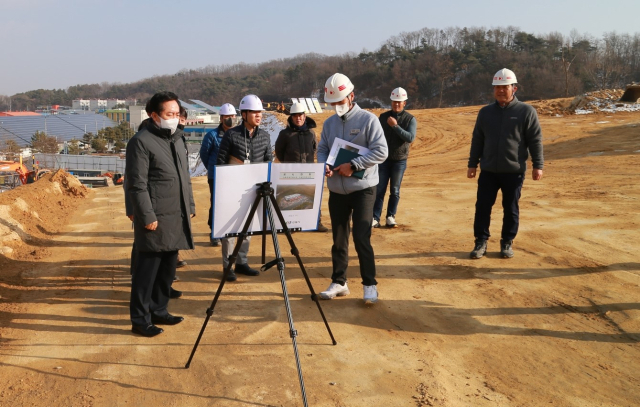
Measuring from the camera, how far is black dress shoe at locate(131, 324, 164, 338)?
16.8 feet

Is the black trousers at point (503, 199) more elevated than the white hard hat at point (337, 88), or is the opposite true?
the white hard hat at point (337, 88)

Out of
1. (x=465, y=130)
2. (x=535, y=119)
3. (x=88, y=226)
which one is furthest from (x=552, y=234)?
(x=465, y=130)

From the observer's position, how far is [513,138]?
7.09m

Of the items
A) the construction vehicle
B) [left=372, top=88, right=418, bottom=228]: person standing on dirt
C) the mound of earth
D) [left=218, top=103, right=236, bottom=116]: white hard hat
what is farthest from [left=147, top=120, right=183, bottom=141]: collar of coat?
the construction vehicle

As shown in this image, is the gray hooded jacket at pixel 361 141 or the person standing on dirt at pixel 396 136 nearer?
the gray hooded jacket at pixel 361 141

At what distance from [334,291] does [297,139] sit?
3.14 m

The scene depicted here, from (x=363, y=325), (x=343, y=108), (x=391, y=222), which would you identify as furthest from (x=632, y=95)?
(x=363, y=325)

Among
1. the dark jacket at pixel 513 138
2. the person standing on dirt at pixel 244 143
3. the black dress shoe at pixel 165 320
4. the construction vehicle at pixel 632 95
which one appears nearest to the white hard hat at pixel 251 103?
the person standing on dirt at pixel 244 143

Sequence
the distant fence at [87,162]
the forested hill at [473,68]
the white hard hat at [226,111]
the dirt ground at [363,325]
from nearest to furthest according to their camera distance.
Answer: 1. the dirt ground at [363,325]
2. the white hard hat at [226,111]
3. the distant fence at [87,162]
4. the forested hill at [473,68]

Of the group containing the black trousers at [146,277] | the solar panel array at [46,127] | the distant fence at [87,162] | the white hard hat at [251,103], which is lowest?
the distant fence at [87,162]

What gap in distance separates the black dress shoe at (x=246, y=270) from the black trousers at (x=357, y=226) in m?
1.37

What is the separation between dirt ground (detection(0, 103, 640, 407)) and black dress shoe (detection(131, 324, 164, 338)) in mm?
72

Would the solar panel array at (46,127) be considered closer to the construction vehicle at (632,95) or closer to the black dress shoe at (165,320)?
the construction vehicle at (632,95)

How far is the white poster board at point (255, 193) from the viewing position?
4.48m
